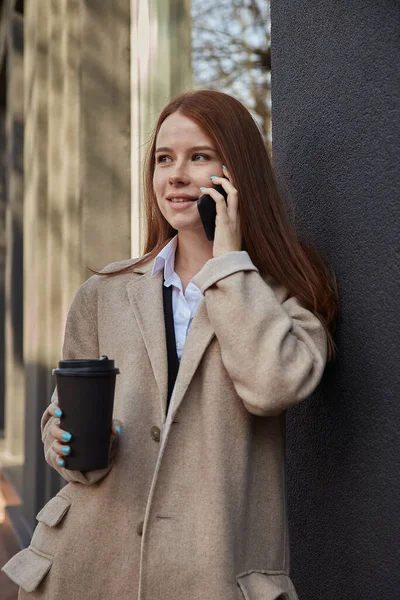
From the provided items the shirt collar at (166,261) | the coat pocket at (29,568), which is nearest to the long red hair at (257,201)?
the shirt collar at (166,261)

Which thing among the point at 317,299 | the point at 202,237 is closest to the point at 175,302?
the point at 202,237

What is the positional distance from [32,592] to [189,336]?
78 centimetres

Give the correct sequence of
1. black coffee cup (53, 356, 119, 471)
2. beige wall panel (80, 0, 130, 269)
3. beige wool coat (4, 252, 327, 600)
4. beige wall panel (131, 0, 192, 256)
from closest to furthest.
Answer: black coffee cup (53, 356, 119, 471) → beige wool coat (4, 252, 327, 600) → beige wall panel (131, 0, 192, 256) → beige wall panel (80, 0, 130, 269)

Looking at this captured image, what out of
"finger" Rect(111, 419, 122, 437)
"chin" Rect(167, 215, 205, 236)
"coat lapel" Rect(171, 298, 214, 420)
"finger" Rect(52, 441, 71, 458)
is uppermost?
"chin" Rect(167, 215, 205, 236)

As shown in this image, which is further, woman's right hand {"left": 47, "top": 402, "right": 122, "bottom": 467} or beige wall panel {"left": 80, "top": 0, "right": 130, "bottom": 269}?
beige wall panel {"left": 80, "top": 0, "right": 130, "bottom": 269}

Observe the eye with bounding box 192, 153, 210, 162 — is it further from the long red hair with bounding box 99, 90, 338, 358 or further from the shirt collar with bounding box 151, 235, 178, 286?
the shirt collar with bounding box 151, 235, 178, 286

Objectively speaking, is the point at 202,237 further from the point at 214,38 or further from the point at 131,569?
the point at 214,38

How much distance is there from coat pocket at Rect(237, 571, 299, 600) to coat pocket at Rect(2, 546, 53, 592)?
0.51 m

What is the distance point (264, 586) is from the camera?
1.91 metres

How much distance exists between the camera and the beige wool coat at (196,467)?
185 centimetres

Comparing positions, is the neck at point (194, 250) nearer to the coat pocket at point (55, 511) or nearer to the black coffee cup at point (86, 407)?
the black coffee cup at point (86, 407)

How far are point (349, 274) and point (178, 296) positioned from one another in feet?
1.47

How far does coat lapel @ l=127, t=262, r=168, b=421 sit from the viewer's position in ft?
6.64

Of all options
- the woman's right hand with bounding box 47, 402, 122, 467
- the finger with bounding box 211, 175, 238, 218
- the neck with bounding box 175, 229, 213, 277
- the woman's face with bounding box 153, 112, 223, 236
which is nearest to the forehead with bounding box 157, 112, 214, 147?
the woman's face with bounding box 153, 112, 223, 236
